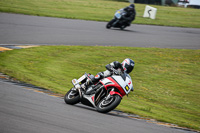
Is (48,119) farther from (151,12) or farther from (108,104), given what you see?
(151,12)

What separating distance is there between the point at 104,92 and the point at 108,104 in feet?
1.32

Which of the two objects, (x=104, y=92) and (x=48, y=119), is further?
(x=104, y=92)

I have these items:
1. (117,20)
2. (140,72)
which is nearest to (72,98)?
(140,72)

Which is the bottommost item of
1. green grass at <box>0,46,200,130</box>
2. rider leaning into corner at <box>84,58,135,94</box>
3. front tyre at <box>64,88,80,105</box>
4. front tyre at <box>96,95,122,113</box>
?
green grass at <box>0,46,200,130</box>

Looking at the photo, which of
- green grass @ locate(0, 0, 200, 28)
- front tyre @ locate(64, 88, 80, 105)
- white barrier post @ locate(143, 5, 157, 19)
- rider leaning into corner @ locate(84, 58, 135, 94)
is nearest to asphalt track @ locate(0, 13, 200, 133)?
front tyre @ locate(64, 88, 80, 105)

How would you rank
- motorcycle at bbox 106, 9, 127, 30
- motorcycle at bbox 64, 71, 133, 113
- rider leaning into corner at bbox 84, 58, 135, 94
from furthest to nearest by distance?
motorcycle at bbox 106, 9, 127, 30 < rider leaning into corner at bbox 84, 58, 135, 94 < motorcycle at bbox 64, 71, 133, 113

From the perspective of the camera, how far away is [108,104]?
6656 millimetres

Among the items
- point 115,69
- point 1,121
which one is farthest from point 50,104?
point 1,121

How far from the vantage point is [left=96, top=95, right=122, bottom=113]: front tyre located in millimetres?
6531

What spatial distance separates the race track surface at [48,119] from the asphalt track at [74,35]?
7.77 metres

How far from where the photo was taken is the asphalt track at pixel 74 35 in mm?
15789

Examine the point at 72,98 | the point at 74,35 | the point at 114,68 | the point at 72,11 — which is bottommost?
the point at 74,35

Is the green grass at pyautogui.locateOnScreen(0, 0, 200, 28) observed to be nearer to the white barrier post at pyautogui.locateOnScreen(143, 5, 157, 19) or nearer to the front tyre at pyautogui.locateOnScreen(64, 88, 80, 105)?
the white barrier post at pyautogui.locateOnScreen(143, 5, 157, 19)

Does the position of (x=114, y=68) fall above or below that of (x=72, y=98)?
above
